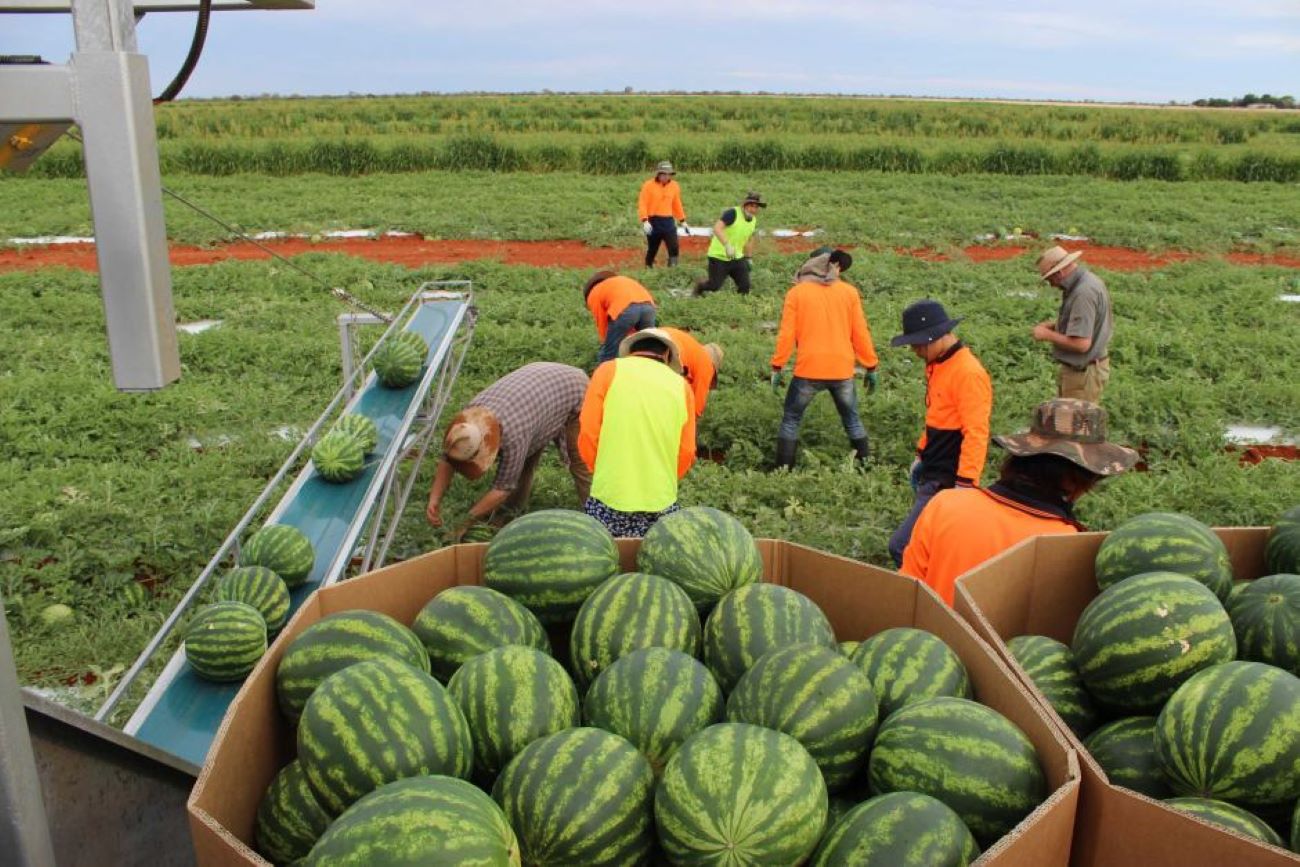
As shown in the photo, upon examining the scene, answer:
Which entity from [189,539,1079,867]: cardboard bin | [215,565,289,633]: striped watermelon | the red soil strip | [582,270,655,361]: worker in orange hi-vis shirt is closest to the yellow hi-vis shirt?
[215,565,289,633]: striped watermelon

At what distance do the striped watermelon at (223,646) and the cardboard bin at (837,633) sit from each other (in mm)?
1417

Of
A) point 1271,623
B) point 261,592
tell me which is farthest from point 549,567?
point 261,592

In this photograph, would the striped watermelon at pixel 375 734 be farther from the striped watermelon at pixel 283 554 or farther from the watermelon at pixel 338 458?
the watermelon at pixel 338 458

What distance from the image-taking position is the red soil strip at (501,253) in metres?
15.7

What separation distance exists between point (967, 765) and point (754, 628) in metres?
0.53

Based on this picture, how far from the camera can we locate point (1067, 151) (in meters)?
30.5

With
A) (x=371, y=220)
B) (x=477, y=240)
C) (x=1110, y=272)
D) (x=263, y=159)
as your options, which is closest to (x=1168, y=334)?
(x=1110, y=272)

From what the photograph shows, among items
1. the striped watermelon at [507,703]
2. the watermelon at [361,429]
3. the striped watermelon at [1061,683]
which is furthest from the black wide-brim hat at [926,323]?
the striped watermelon at [507,703]

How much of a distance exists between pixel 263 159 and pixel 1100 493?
27.9m

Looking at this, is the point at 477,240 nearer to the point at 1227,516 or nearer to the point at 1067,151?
the point at 1227,516

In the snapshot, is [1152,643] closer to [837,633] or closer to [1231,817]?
[1231,817]

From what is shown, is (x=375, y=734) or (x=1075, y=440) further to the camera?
(x=1075, y=440)

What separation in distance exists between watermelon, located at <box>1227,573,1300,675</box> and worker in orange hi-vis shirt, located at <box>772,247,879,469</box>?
509 cm

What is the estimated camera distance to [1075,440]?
3301 millimetres
